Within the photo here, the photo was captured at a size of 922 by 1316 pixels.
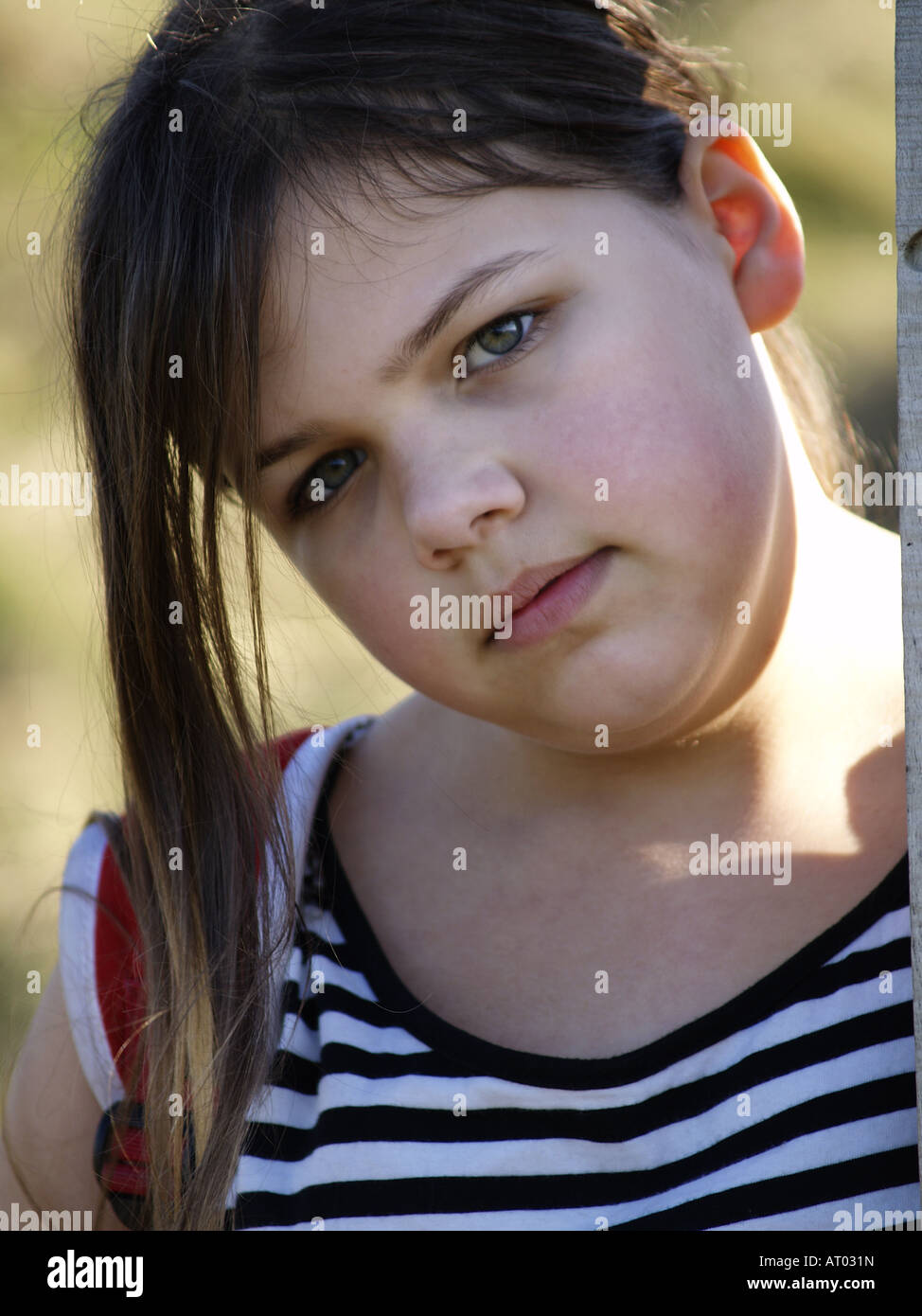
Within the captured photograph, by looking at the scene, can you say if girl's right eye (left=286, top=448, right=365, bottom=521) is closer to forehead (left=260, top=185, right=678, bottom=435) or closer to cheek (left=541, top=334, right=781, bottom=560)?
forehead (left=260, top=185, right=678, bottom=435)

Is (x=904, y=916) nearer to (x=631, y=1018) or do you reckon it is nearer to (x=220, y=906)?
(x=631, y=1018)

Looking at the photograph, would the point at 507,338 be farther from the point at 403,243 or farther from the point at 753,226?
the point at 753,226

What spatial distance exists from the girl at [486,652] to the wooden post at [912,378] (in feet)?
0.94

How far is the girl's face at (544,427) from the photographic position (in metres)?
0.99

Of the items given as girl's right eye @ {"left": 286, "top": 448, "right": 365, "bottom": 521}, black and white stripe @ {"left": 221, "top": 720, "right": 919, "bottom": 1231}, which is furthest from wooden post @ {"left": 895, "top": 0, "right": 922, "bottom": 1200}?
girl's right eye @ {"left": 286, "top": 448, "right": 365, "bottom": 521}

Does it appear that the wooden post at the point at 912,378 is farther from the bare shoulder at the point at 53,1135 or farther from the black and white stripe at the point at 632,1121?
the bare shoulder at the point at 53,1135

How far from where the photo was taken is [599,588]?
1001 millimetres

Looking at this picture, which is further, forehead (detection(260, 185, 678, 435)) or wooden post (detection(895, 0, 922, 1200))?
A: forehead (detection(260, 185, 678, 435))

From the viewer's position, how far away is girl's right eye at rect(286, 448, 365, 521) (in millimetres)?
1084

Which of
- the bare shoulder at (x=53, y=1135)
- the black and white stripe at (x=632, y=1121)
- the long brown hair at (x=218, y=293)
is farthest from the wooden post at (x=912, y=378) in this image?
the bare shoulder at (x=53, y=1135)

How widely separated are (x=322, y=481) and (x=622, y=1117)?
0.59 meters

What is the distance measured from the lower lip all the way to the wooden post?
306mm

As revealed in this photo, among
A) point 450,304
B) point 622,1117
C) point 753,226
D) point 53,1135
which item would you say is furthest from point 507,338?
point 53,1135
